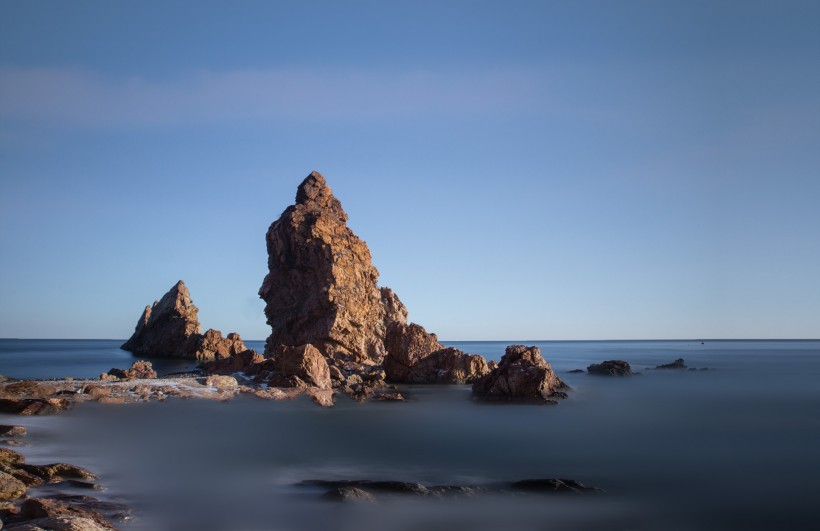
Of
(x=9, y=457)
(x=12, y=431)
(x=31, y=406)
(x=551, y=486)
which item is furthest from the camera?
(x=31, y=406)

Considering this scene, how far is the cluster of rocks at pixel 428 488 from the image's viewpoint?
12914 mm

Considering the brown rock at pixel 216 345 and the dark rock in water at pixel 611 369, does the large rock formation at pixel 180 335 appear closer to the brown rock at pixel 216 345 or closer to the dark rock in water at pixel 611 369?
the brown rock at pixel 216 345

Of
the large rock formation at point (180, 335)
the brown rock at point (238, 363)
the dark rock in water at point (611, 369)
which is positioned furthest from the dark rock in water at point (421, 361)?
the large rock formation at point (180, 335)

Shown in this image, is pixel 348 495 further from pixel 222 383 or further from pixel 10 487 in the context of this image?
pixel 222 383

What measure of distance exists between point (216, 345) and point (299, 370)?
44464 mm

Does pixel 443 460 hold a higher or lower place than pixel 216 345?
lower

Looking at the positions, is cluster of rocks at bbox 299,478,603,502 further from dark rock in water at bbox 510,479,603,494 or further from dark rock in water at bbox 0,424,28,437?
dark rock in water at bbox 0,424,28,437

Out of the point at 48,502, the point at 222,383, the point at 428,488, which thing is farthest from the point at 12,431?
the point at 222,383

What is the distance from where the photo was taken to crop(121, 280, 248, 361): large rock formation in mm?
72062

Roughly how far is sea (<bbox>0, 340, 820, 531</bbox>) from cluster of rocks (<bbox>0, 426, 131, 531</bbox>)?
1.97 ft

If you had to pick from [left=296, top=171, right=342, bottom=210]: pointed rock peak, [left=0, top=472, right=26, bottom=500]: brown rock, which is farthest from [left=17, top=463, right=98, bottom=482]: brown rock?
[left=296, top=171, right=342, bottom=210]: pointed rock peak

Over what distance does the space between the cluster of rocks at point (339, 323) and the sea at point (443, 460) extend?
245 inches

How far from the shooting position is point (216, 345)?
7231 centimetres

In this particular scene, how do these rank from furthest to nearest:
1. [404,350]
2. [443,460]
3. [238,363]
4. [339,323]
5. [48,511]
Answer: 1. [339,323]
2. [404,350]
3. [238,363]
4. [443,460]
5. [48,511]
